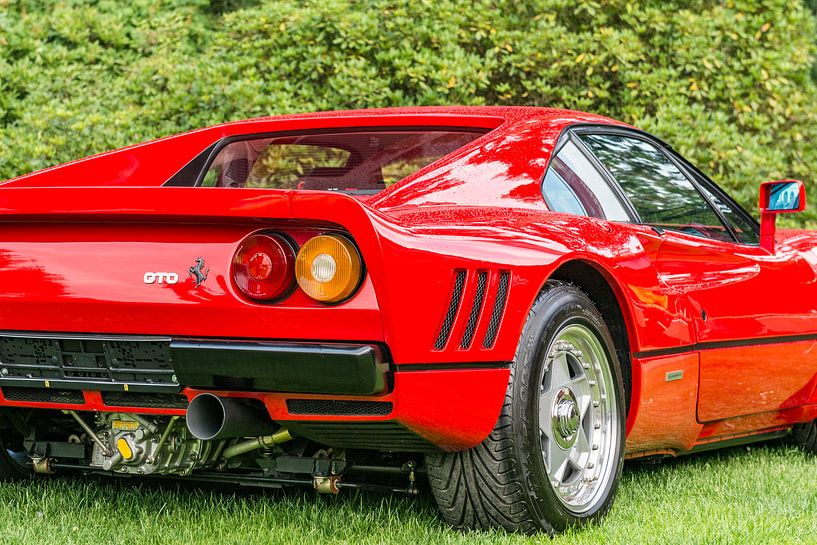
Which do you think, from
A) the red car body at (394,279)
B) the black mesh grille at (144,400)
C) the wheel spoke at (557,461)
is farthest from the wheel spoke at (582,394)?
the black mesh grille at (144,400)

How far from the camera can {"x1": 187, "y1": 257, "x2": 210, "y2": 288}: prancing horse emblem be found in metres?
2.92

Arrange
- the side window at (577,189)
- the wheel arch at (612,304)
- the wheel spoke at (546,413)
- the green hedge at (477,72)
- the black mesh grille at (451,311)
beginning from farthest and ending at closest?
the green hedge at (477,72) → the side window at (577,189) → the wheel arch at (612,304) → the wheel spoke at (546,413) → the black mesh grille at (451,311)

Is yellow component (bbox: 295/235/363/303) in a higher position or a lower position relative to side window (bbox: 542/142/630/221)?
higher

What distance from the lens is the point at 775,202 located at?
4.72 m

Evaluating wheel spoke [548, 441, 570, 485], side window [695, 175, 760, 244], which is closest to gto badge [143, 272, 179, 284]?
wheel spoke [548, 441, 570, 485]

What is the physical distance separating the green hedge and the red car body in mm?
4687

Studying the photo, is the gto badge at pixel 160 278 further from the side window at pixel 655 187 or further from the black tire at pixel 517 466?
the side window at pixel 655 187

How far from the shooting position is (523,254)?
3115mm

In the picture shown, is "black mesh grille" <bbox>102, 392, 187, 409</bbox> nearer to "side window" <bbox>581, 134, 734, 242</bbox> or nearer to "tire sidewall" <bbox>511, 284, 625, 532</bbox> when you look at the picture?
"tire sidewall" <bbox>511, 284, 625, 532</bbox>

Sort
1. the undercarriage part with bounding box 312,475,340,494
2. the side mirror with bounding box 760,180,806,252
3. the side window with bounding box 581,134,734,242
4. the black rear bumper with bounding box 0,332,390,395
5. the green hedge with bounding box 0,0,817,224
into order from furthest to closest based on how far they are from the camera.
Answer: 1. the green hedge with bounding box 0,0,817,224
2. the side mirror with bounding box 760,180,806,252
3. the side window with bounding box 581,134,734,242
4. the undercarriage part with bounding box 312,475,340,494
5. the black rear bumper with bounding box 0,332,390,395

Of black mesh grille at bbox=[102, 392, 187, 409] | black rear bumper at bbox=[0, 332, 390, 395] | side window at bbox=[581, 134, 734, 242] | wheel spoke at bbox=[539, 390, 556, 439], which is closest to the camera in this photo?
black rear bumper at bbox=[0, 332, 390, 395]

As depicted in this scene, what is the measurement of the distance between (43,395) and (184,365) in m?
0.55

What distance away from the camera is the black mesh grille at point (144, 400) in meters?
3.03

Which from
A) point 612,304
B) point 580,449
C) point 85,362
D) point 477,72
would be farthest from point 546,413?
point 477,72
